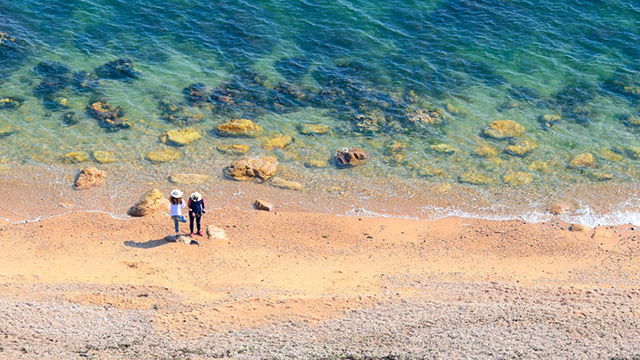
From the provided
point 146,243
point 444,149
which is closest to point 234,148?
point 146,243

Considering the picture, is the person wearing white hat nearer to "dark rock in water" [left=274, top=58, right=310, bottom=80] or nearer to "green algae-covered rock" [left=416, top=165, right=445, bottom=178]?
"green algae-covered rock" [left=416, top=165, right=445, bottom=178]

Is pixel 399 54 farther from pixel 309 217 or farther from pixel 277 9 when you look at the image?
pixel 309 217

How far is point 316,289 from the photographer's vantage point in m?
19.2

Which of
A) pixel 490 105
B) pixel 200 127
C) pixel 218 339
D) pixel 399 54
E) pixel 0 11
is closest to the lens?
pixel 218 339

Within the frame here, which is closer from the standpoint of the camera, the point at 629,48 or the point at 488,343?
the point at 488,343

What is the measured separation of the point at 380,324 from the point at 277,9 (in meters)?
26.3

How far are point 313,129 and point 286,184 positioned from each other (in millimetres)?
4634

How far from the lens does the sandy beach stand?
639 inches

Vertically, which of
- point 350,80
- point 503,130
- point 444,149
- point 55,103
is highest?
point 350,80

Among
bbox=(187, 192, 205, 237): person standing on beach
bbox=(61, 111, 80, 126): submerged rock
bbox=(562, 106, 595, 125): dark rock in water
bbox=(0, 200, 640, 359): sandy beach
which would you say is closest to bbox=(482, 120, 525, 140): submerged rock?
bbox=(562, 106, 595, 125): dark rock in water

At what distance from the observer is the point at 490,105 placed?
1248 inches

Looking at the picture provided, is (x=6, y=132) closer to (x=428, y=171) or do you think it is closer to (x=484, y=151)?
(x=428, y=171)

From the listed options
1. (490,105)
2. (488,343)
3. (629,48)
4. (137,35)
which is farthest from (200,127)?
(629,48)

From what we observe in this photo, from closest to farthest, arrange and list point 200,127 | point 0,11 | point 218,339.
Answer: point 218,339 → point 200,127 → point 0,11
